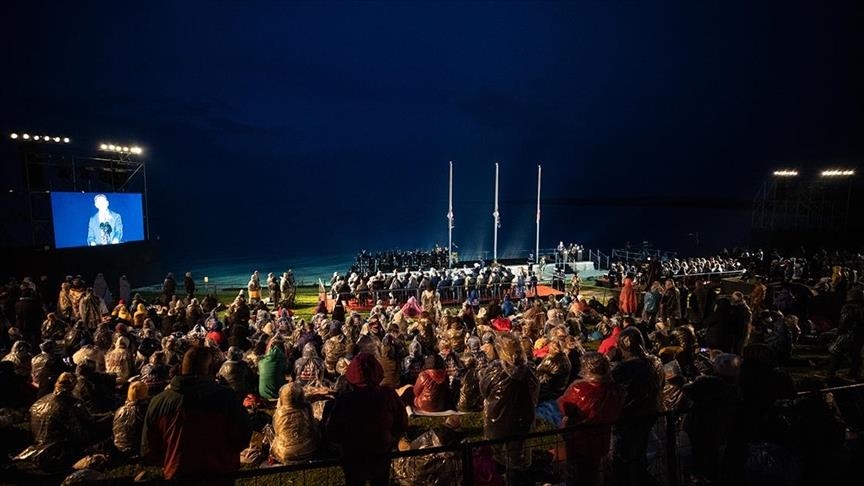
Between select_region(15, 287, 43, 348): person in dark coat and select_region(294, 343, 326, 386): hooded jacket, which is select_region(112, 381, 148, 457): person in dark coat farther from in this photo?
select_region(15, 287, 43, 348): person in dark coat

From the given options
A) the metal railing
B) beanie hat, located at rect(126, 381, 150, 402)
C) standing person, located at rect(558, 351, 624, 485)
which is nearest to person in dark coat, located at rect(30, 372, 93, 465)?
beanie hat, located at rect(126, 381, 150, 402)

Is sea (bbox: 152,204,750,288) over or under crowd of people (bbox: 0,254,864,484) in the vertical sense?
under

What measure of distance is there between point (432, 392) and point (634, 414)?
11.0 feet

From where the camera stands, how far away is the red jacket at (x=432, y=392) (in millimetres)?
6887

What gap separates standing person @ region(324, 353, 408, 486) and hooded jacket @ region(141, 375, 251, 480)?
69 centimetres

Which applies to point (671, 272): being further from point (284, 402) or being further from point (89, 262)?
point (89, 262)

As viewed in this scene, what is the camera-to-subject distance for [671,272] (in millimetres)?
20125

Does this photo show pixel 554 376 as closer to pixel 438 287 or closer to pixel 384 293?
pixel 438 287

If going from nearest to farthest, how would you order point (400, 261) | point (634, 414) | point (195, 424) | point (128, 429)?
point (195, 424)
point (634, 414)
point (128, 429)
point (400, 261)

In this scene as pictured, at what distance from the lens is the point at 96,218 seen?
74.4 ft

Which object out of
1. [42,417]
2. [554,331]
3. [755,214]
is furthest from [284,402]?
[755,214]

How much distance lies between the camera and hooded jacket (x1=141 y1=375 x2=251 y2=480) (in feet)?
10.2

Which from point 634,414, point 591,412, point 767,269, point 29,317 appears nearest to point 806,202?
point 767,269

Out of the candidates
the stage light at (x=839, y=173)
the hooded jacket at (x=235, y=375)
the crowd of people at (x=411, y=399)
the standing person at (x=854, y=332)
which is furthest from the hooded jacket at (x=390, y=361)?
the stage light at (x=839, y=173)
